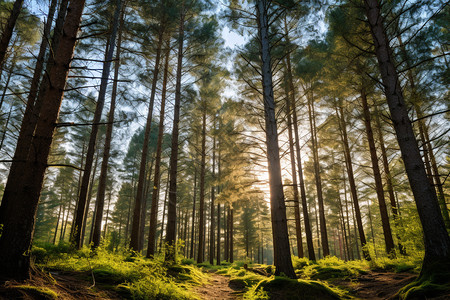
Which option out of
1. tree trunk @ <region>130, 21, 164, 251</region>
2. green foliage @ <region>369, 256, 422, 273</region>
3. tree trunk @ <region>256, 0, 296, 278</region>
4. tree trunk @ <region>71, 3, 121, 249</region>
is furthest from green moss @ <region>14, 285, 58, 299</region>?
green foliage @ <region>369, 256, 422, 273</region>

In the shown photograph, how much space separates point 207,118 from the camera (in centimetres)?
1662

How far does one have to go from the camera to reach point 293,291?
4238 mm

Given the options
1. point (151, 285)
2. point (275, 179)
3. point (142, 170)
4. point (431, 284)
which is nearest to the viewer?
point (431, 284)

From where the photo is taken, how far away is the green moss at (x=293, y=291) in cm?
410

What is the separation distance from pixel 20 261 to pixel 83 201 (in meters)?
6.24

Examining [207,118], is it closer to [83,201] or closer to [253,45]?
[253,45]

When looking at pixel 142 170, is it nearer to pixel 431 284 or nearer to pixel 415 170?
pixel 415 170

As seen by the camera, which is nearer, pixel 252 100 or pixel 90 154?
pixel 90 154

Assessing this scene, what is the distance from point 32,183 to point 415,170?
619 centimetres

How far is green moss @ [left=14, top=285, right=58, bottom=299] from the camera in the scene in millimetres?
2219

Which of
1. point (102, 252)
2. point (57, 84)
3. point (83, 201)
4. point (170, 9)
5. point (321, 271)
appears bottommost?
point (321, 271)

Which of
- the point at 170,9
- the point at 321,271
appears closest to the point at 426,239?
the point at 321,271

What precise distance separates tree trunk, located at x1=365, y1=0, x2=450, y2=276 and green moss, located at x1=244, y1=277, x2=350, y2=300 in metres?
1.59

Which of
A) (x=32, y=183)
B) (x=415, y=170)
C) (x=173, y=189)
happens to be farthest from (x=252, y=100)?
(x=32, y=183)
